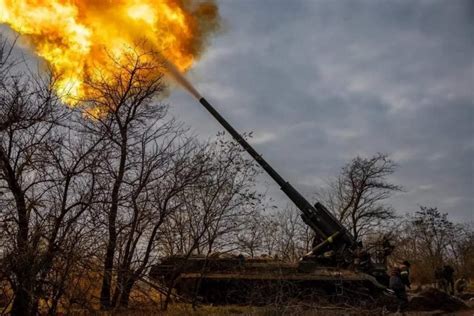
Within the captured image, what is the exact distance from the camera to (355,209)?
30750 millimetres

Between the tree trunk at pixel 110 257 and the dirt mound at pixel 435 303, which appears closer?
the tree trunk at pixel 110 257

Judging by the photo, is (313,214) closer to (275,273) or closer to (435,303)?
(275,273)

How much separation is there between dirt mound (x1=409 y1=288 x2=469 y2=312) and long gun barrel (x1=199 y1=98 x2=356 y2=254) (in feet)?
11.5

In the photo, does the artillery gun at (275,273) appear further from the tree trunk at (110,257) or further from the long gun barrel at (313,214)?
the tree trunk at (110,257)

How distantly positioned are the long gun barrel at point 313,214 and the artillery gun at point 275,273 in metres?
0.04

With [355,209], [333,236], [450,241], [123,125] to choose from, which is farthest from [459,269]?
[123,125]

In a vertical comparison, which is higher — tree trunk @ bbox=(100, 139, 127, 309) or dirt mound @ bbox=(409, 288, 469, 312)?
tree trunk @ bbox=(100, 139, 127, 309)

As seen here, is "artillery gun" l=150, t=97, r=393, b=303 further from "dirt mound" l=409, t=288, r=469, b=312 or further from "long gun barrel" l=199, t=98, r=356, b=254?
"dirt mound" l=409, t=288, r=469, b=312

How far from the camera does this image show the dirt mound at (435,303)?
13580mm

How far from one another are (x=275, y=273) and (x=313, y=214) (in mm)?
3427

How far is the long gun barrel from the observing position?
17031 mm

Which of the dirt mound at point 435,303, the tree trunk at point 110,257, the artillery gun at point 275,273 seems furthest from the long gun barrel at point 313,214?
the tree trunk at point 110,257

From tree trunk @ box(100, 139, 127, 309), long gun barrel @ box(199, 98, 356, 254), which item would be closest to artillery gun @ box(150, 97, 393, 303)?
long gun barrel @ box(199, 98, 356, 254)

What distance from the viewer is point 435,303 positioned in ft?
45.2
